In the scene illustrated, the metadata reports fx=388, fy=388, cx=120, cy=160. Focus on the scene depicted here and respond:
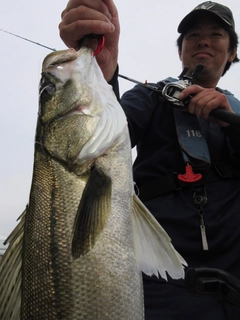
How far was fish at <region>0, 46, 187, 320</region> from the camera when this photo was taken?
1.63 m

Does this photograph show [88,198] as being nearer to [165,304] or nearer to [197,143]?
[165,304]

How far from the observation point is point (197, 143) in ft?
9.61

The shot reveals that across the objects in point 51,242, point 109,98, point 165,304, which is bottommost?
point 165,304

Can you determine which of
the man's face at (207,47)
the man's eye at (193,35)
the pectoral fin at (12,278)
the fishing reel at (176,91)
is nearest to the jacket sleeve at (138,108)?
the fishing reel at (176,91)

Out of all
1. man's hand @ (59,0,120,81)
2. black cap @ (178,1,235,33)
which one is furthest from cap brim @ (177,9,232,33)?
man's hand @ (59,0,120,81)

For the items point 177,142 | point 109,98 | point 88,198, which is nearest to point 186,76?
point 177,142

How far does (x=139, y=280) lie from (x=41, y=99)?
1.09 meters

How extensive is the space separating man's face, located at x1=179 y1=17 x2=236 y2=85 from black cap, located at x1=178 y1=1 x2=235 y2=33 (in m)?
0.07

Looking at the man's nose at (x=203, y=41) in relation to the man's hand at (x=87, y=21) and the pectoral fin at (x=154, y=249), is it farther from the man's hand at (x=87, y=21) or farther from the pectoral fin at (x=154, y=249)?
the pectoral fin at (x=154, y=249)

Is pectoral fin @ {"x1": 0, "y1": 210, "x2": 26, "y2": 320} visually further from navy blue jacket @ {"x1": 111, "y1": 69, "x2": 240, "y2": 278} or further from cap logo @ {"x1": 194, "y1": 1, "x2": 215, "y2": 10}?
cap logo @ {"x1": 194, "y1": 1, "x2": 215, "y2": 10}

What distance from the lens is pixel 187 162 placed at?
2.85m

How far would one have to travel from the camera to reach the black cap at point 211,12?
354 centimetres

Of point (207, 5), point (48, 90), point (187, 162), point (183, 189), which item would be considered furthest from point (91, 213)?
point (207, 5)

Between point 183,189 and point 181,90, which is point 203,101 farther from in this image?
point 183,189
